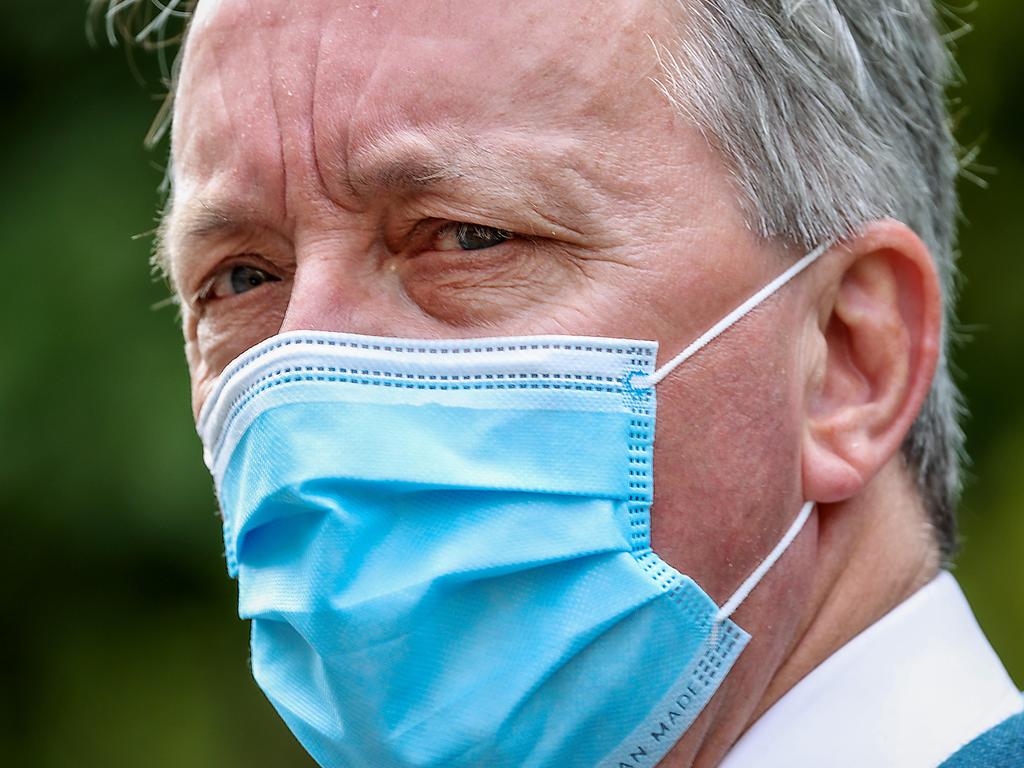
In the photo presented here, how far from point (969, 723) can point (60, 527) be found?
13.5ft

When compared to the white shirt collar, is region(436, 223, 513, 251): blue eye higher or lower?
higher

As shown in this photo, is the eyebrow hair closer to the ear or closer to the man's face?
the man's face

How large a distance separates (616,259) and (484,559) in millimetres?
544

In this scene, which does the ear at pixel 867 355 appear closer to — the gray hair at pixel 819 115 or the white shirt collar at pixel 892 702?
the gray hair at pixel 819 115

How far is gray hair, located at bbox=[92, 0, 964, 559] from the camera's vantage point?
239 cm

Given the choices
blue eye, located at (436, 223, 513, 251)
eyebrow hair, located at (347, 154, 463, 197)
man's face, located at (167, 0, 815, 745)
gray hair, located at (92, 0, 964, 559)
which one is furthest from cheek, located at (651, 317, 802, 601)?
eyebrow hair, located at (347, 154, 463, 197)

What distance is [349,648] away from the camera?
2.19 metres

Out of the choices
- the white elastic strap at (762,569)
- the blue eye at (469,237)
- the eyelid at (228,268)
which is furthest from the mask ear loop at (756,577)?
the eyelid at (228,268)

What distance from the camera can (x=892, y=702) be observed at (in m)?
2.35

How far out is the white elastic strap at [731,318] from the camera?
2.29 m

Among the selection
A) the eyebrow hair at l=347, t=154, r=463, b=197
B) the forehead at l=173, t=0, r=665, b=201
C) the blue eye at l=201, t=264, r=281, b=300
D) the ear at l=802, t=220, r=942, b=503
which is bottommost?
the blue eye at l=201, t=264, r=281, b=300

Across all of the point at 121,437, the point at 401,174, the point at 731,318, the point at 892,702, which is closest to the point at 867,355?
the point at 731,318

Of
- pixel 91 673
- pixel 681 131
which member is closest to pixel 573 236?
pixel 681 131

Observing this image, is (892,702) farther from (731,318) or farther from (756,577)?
(731,318)
